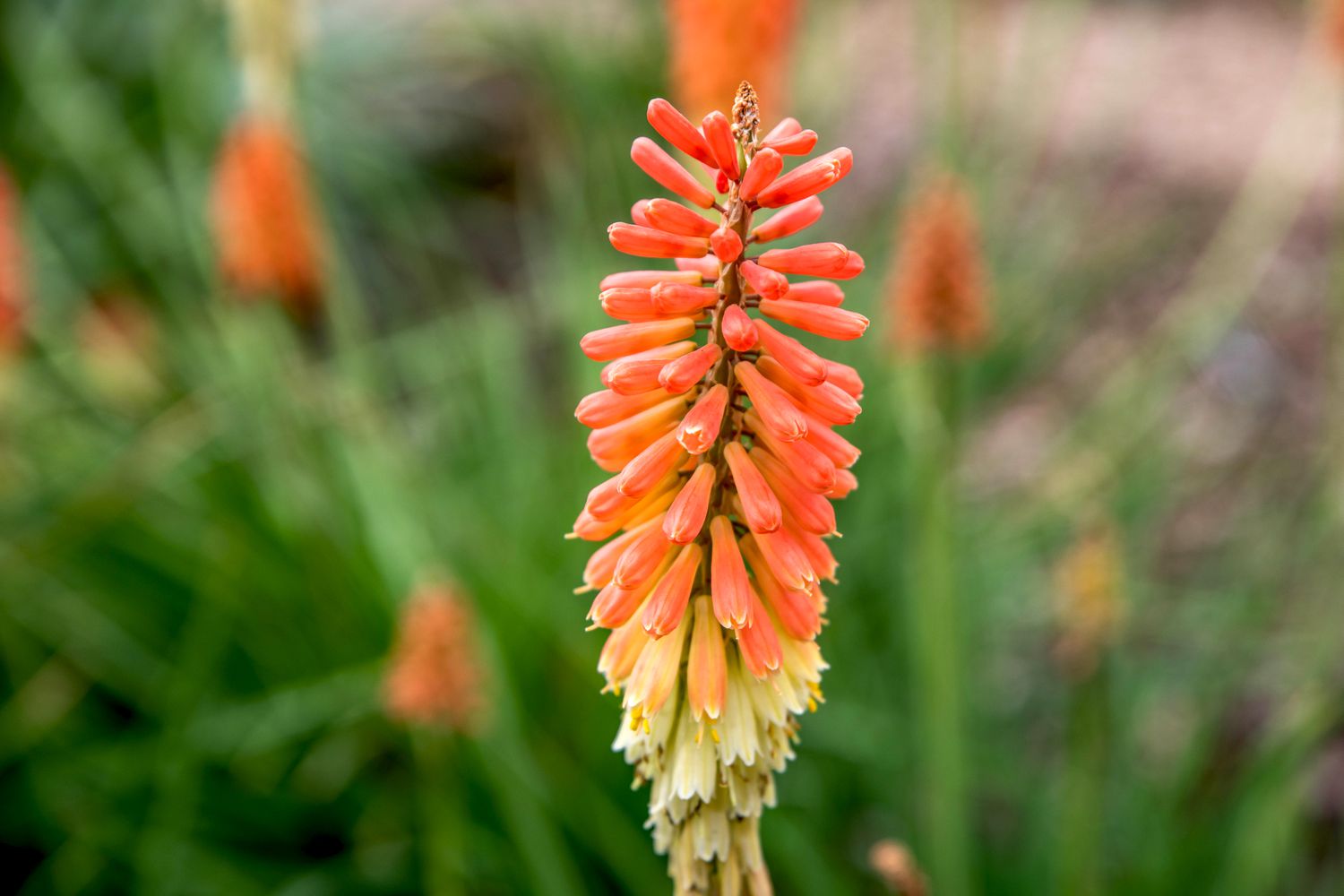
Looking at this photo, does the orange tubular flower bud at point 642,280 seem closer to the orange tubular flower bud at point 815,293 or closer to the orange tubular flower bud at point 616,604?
the orange tubular flower bud at point 815,293

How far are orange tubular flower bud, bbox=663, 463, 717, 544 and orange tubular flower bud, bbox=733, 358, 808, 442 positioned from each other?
4.4 inches

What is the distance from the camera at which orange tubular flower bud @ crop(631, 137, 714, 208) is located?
1547mm

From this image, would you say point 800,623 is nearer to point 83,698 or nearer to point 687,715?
point 687,715

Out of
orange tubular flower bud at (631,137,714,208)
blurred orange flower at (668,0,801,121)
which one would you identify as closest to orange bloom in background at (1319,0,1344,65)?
blurred orange flower at (668,0,801,121)

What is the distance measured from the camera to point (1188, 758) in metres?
3.81

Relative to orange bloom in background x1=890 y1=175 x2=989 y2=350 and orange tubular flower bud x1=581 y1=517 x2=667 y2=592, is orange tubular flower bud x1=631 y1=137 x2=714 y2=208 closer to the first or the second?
orange tubular flower bud x1=581 y1=517 x2=667 y2=592

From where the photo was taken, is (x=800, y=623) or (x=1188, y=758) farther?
(x=1188, y=758)

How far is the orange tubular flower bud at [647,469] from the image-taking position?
5.01 ft

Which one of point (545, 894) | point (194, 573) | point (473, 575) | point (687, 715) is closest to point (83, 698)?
point (194, 573)

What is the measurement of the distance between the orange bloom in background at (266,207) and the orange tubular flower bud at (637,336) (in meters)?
Answer: 3.20

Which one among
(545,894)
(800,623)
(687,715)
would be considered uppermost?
(800,623)

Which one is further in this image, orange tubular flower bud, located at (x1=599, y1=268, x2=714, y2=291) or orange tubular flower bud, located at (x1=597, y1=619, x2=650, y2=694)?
orange tubular flower bud, located at (x1=597, y1=619, x2=650, y2=694)

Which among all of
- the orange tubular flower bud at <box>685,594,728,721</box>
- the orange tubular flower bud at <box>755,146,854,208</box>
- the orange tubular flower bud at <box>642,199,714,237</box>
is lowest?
the orange tubular flower bud at <box>685,594,728,721</box>

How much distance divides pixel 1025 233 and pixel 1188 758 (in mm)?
4329
